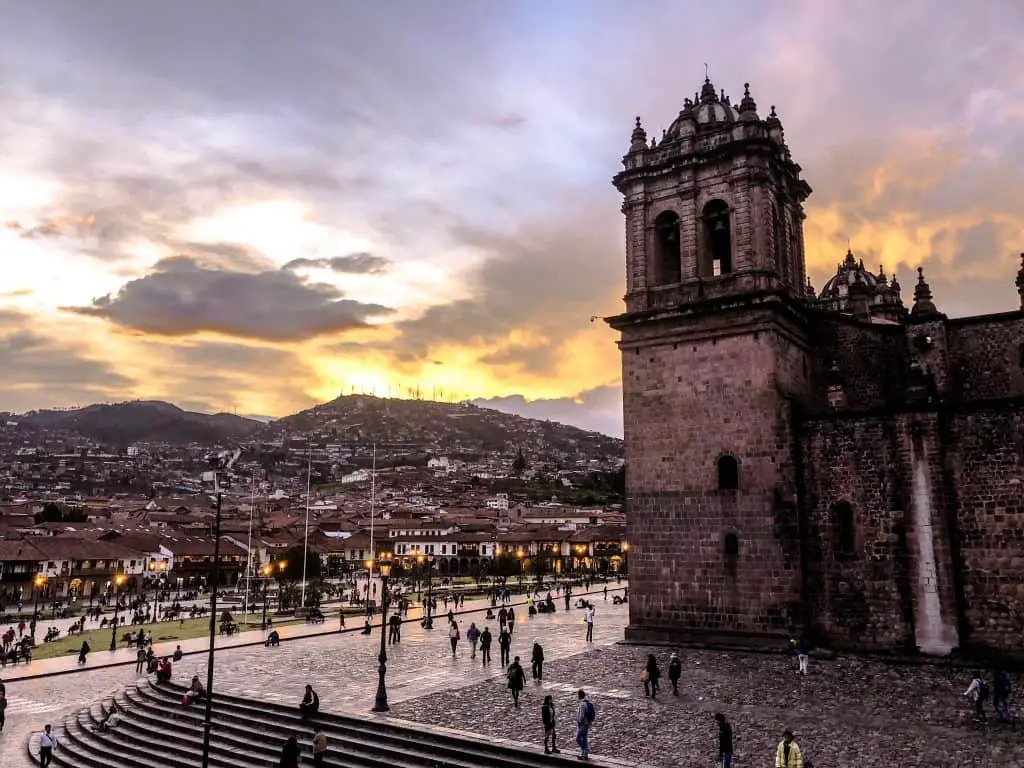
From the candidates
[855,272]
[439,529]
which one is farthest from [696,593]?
[439,529]

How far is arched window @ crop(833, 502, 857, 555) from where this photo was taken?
22453 mm

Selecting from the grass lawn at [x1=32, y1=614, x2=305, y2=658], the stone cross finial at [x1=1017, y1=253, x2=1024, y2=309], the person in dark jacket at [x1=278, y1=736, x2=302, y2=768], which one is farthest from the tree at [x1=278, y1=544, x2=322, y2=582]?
the stone cross finial at [x1=1017, y1=253, x2=1024, y2=309]

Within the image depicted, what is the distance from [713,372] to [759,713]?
1153cm

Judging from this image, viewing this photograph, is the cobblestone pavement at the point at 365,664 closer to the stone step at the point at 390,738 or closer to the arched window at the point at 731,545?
the stone step at the point at 390,738

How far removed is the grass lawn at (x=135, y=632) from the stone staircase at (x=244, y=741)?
14.8 m

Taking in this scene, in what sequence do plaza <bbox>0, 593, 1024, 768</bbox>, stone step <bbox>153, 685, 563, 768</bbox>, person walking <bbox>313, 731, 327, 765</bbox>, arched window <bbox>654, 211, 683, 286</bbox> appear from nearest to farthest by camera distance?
plaza <bbox>0, 593, 1024, 768</bbox>
stone step <bbox>153, 685, 563, 768</bbox>
person walking <bbox>313, 731, 327, 765</bbox>
arched window <bbox>654, 211, 683, 286</bbox>

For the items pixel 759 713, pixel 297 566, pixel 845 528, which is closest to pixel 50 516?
pixel 297 566

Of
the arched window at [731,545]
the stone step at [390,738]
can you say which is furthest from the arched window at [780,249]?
the stone step at [390,738]

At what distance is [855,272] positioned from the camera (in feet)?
146

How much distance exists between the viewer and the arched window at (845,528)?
22.5 m

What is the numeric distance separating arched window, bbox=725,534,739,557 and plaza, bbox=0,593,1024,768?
9.64 ft

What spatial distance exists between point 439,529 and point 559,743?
286ft

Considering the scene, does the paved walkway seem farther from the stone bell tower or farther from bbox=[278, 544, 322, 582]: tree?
bbox=[278, 544, 322, 582]: tree

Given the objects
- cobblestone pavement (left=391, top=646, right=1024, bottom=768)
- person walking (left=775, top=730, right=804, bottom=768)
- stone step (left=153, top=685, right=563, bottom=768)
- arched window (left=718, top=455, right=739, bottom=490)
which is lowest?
stone step (left=153, top=685, right=563, bottom=768)
